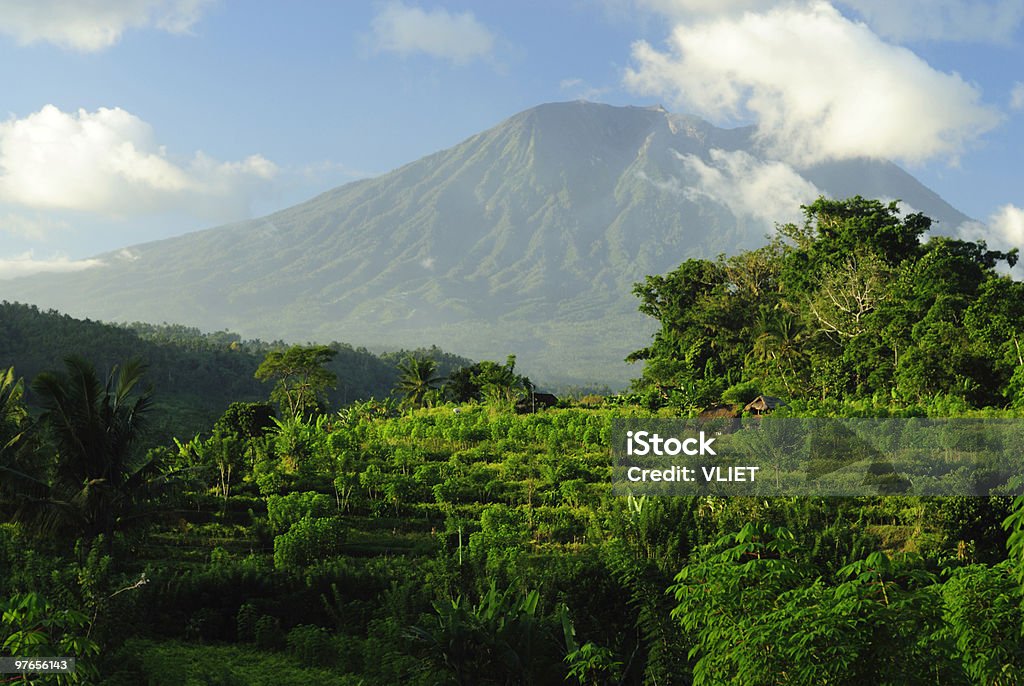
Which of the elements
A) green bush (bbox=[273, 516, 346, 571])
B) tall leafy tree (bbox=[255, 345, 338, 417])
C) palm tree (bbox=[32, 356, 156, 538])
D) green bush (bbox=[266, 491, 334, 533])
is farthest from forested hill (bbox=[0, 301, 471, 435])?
green bush (bbox=[273, 516, 346, 571])

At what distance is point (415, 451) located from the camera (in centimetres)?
1916

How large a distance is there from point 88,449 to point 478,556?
5.69m

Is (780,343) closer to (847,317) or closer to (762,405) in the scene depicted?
(847,317)

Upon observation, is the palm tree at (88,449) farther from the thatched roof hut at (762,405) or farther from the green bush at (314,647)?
the thatched roof hut at (762,405)

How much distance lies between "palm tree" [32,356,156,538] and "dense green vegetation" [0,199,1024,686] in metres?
0.03

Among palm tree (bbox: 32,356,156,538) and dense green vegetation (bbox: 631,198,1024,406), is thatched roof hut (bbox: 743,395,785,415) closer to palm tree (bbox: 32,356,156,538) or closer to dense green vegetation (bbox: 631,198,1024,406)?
dense green vegetation (bbox: 631,198,1024,406)

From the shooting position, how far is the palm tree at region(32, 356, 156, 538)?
12.0m

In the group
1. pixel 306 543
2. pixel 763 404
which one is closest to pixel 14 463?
pixel 306 543

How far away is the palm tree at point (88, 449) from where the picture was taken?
39.2ft

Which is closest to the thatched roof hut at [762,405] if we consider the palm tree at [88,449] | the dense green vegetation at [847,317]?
the dense green vegetation at [847,317]

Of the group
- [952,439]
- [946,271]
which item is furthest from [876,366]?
[952,439]

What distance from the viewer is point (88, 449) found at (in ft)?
40.4

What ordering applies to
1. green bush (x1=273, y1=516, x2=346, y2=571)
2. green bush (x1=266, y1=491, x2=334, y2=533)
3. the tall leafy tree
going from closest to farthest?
green bush (x1=273, y1=516, x2=346, y2=571)
green bush (x1=266, y1=491, x2=334, y2=533)
the tall leafy tree

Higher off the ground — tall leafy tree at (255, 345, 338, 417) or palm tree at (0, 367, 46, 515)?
tall leafy tree at (255, 345, 338, 417)
